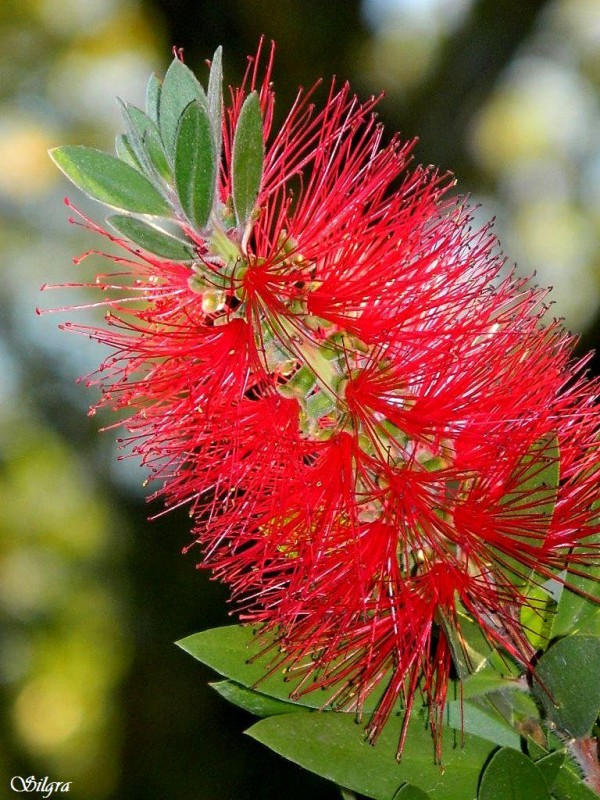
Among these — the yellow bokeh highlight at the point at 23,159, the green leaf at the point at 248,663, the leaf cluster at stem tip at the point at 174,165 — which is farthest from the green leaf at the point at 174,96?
the yellow bokeh highlight at the point at 23,159

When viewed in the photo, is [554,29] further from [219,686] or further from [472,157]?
[219,686]

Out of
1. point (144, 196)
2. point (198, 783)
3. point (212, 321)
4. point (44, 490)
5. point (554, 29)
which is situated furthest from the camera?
point (44, 490)

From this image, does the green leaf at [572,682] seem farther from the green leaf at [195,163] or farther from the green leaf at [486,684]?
the green leaf at [195,163]

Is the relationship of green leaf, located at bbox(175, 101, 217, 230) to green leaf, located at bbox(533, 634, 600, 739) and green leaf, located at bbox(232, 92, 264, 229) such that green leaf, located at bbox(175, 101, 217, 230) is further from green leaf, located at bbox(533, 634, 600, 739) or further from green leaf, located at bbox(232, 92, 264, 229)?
green leaf, located at bbox(533, 634, 600, 739)

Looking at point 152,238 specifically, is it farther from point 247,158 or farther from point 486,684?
point 486,684

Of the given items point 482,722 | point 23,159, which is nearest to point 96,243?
point 23,159

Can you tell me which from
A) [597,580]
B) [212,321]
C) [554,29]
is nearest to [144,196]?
[212,321]
